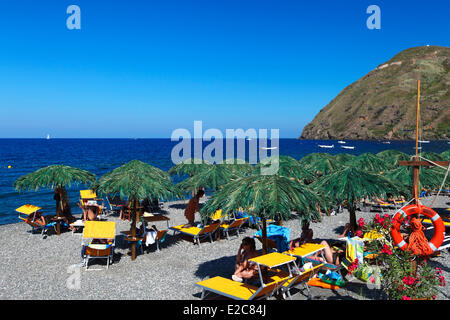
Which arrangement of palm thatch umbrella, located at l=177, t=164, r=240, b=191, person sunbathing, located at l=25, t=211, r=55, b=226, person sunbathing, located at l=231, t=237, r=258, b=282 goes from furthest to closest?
palm thatch umbrella, located at l=177, t=164, r=240, b=191 < person sunbathing, located at l=25, t=211, r=55, b=226 < person sunbathing, located at l=231, t=237, r=258, b=282

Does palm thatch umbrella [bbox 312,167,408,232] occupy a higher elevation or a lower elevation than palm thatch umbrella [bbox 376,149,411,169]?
lower

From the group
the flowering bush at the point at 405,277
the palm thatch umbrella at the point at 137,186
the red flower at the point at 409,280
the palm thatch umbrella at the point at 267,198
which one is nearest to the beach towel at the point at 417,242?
the flowering bush at the point at 405,277

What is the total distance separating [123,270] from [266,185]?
15.5 ft

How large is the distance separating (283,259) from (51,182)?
9050 mm

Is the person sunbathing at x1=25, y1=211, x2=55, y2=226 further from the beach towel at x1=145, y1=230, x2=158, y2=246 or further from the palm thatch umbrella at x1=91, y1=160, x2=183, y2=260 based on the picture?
the beach towel at x1=145, y1=230, x2=158, y2=246

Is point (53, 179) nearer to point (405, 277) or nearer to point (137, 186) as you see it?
point (137, 186)

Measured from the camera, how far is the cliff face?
134000 mm

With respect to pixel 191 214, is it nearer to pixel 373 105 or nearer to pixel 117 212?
pixel 117 212

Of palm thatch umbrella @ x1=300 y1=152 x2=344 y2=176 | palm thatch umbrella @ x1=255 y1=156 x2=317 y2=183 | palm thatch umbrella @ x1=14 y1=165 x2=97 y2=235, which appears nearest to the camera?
palm thatch umbrella @ x1=255 y1=156 x2=317 y2=183

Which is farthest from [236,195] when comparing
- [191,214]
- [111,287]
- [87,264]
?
[191,214]

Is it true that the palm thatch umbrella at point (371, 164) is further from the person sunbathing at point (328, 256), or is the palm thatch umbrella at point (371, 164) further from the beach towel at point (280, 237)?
the person sunbathing at point (328, 256)

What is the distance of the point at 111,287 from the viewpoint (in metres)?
7.24

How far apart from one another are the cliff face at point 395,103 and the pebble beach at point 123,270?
465 feet

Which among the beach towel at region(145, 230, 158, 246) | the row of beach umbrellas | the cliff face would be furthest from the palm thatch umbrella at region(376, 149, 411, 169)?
the cliff face
